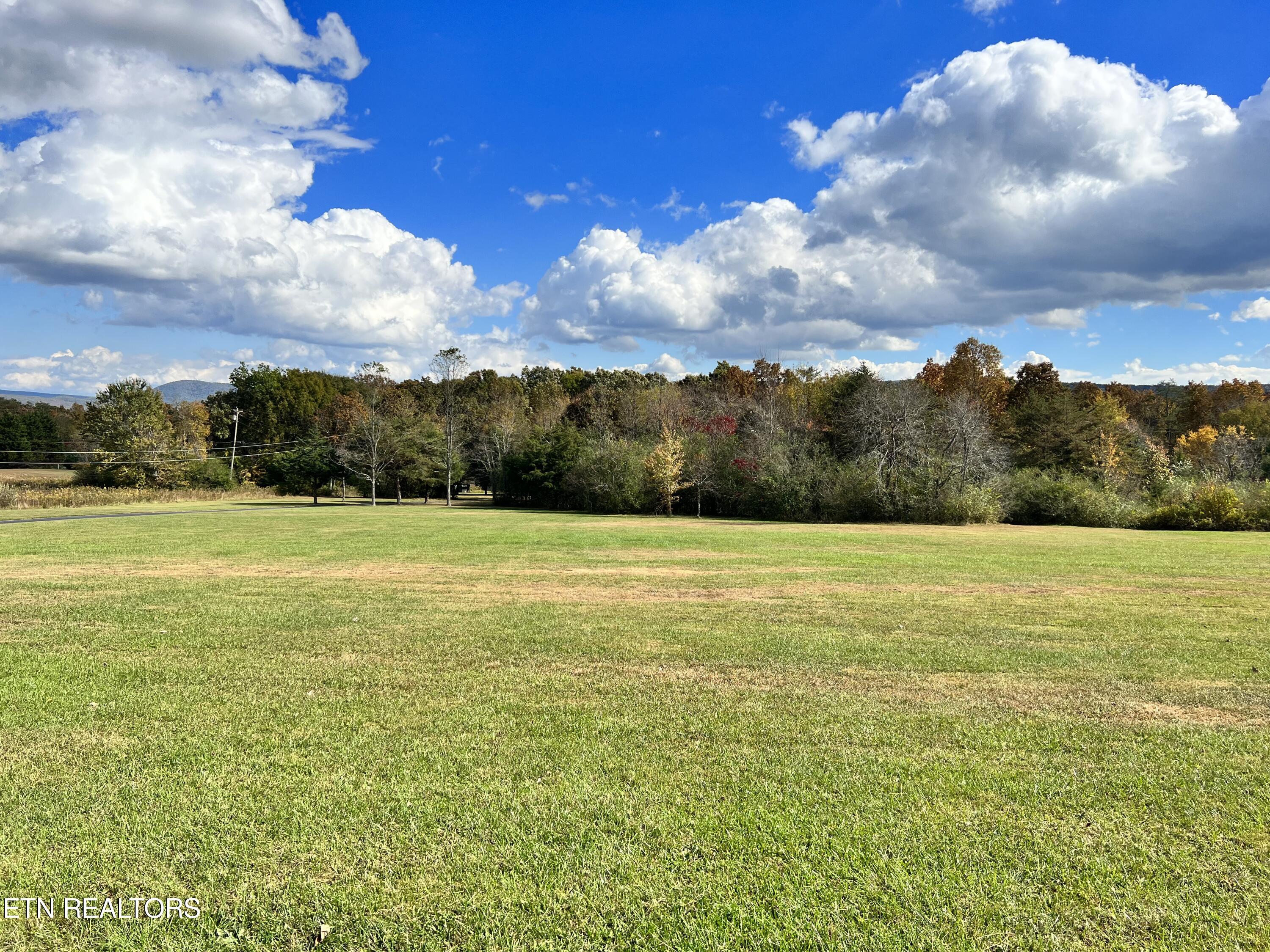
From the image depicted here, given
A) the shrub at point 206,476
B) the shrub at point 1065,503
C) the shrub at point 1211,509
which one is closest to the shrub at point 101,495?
the shrub at point 206,476

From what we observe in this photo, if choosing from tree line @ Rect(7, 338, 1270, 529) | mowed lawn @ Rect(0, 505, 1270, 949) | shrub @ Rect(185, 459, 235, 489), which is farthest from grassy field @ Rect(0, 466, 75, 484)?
mowed lawn @ Rect(0, 505, 1270, 949)

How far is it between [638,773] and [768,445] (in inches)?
1630

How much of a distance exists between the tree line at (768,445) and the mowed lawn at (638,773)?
2958cm

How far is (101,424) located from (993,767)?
7913cm

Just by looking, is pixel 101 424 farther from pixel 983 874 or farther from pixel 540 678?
pixel 983 874

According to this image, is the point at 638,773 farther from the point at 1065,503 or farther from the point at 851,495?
the point at 1065,503

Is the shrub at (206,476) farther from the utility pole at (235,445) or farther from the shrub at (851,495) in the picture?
the shrub at (851,495)

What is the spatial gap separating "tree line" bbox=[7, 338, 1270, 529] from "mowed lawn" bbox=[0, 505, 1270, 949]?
2958 cm

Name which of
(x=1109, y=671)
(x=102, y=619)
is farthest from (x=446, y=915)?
(x=102, y=619)

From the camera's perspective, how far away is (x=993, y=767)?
17.4 feet

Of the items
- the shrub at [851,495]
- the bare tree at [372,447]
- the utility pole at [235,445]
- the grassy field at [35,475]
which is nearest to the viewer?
the shrub at [851,495]

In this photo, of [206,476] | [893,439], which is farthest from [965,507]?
[206,476]

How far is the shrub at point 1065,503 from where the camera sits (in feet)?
122

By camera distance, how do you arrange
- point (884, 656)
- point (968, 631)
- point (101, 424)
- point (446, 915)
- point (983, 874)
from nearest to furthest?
1. point (446, 915)
2. point (983, 874)
3. point (884, 656)
4. point (968, 631)
5. point (101, 424)
